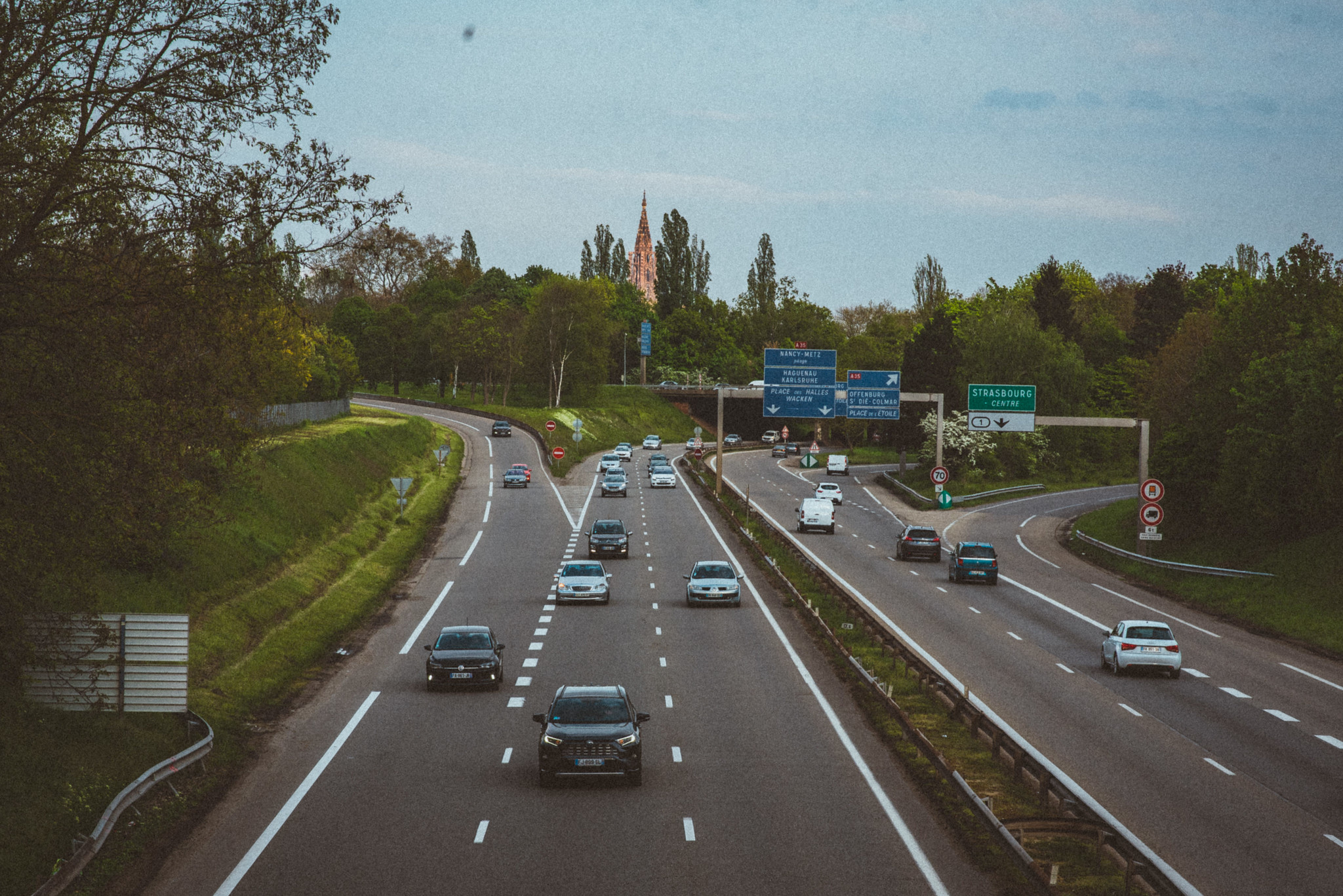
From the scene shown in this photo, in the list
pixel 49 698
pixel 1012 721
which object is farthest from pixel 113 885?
pixel 1012 721

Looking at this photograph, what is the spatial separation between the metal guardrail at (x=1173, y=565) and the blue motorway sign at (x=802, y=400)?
41.5 ft

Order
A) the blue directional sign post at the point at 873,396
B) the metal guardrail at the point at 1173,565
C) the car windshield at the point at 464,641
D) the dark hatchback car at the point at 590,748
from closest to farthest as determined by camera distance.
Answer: the dark hatchback car at the point at 590,748, the car windshield at the point at 464,641, the metal guardrail at the point at 1173,565, the blue directional sign post at the point at 873,396

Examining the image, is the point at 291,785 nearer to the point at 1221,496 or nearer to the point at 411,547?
the point at 411,547

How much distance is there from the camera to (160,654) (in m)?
20.2

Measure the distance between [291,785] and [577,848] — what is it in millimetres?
5984

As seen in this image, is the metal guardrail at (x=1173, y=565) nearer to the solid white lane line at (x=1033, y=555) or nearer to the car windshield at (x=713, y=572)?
the solid white lane line at (x=1033, y=555)

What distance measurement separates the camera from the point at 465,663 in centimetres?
2720

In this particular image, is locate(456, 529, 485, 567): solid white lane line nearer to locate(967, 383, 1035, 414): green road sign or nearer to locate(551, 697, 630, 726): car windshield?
locate(967, 383, 1035, 414): green road sign

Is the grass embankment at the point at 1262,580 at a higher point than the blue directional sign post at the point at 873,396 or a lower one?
lower

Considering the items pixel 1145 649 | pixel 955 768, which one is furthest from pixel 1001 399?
pixel 955 768

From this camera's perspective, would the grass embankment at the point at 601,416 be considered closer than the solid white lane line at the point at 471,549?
No

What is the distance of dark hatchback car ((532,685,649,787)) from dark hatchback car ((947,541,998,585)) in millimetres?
28379

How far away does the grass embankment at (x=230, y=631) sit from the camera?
663 inches

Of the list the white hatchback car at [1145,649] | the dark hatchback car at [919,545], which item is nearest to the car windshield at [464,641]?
the white hatchback car at [1145,649]
